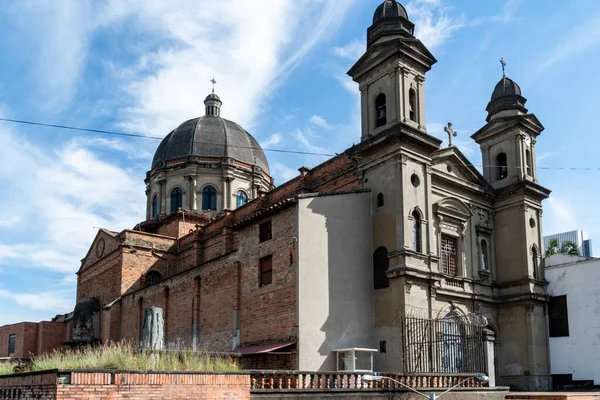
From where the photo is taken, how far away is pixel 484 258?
3114 cm

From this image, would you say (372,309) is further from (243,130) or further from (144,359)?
(243,130)

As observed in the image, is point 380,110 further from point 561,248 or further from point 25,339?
point 25,339

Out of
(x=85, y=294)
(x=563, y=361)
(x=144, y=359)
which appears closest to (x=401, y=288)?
(x=563, y=361)

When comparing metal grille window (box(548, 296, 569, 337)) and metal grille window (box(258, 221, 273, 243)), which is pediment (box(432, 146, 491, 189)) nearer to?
metal grille window (box(548, 296, 569, 337))

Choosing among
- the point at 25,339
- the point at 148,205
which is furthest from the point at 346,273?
the point at 148,205

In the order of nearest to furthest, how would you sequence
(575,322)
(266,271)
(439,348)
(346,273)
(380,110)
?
(439,348) → (346,273) → (266,271) → (380,110) → (575,322)

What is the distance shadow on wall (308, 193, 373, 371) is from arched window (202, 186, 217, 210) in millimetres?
24410

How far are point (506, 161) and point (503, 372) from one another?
10408 mm

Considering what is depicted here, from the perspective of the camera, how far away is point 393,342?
78.5ft

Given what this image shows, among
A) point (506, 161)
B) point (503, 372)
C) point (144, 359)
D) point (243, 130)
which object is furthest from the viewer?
point (243, 130)

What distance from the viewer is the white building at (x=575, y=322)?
29078 mm

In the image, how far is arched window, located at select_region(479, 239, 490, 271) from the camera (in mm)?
30672

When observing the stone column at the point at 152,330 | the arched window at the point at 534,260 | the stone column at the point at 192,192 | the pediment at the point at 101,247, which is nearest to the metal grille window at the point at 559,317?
the arched window at the point at 534,260

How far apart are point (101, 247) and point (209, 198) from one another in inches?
352
